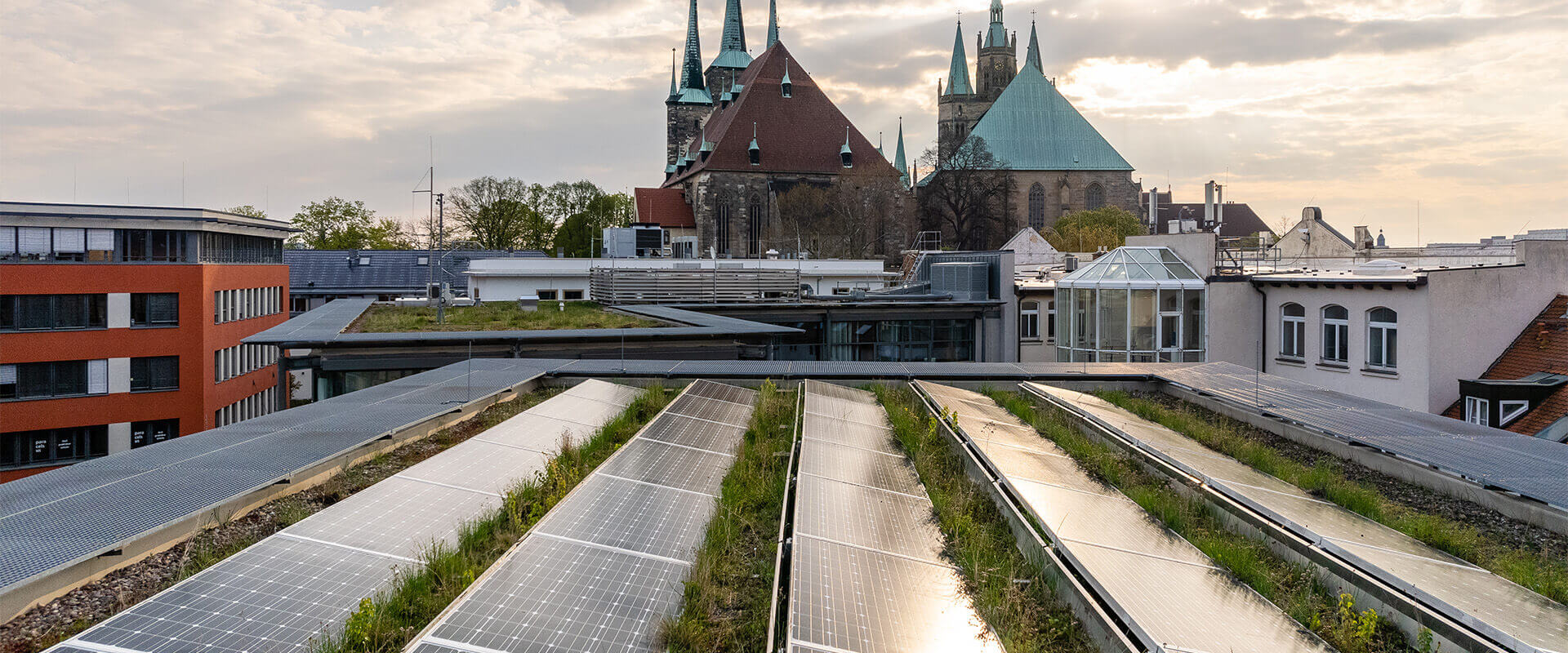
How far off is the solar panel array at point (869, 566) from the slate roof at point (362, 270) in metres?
65.3

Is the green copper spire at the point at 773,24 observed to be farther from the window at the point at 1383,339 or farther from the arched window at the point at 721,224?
the window at the point at 1383,339

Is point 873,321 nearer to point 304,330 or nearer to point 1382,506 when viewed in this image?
point 304,330

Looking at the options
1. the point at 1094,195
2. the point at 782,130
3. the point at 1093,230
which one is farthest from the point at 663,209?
the point at 1094,195

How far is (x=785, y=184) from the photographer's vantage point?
76.3m

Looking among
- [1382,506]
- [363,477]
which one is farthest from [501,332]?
[1382,506]

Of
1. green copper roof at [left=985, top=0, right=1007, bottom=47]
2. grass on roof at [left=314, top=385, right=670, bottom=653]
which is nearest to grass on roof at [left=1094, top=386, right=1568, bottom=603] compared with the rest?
grass on roof at [left=314, top=385, right=670, bottom=653]

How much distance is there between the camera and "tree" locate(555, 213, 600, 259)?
8202 cm

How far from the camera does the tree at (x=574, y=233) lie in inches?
3229

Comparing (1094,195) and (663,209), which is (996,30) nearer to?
(1094,195)

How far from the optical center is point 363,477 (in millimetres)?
7789

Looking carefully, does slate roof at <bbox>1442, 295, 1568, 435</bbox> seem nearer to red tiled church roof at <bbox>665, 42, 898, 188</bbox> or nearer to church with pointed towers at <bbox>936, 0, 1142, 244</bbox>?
red tiled church roof at <bbox>665, 42, 898, 188</bbox>

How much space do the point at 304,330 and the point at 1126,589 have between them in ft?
57.0

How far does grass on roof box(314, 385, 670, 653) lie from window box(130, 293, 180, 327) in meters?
36.4

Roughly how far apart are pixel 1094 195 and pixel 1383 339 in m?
69.9
